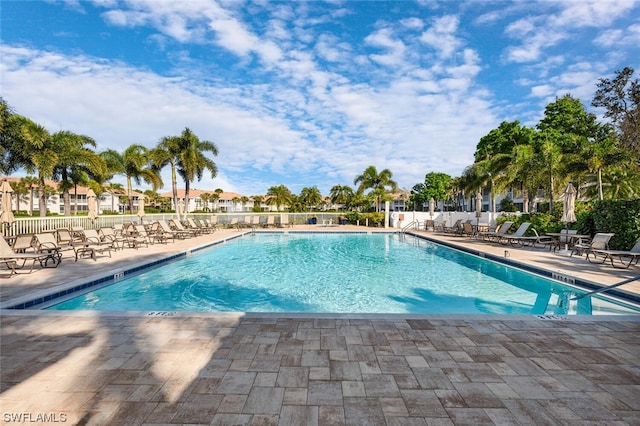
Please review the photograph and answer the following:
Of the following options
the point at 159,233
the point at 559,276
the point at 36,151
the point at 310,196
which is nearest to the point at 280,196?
the point at 310,196

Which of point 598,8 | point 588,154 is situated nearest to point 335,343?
point 598,8

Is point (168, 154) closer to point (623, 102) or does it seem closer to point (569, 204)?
point (569, 204)

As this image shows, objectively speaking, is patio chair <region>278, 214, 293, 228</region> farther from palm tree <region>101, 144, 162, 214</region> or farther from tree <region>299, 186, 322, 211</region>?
tree <region>299, 186, 322, 211</region>

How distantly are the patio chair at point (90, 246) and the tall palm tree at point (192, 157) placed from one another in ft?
42.0

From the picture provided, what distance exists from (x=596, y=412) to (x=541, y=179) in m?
18.5

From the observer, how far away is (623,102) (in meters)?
21.5

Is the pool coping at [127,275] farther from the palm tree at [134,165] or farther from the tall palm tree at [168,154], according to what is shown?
the palm tree at [134,165]

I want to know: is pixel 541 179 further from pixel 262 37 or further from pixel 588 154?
pixel 262 37

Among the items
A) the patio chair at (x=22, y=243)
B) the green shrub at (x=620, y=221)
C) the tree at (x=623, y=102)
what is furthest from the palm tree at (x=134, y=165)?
the tree at (x=623, y=102)

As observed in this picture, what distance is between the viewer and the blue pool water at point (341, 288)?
229 inches

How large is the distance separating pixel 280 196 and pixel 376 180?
17.2 metres

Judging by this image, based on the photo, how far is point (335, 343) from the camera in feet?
10.8

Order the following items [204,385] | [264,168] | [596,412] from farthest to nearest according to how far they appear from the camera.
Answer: [264,168] < [204,385] < [596,412]

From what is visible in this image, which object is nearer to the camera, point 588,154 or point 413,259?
point 413,259
